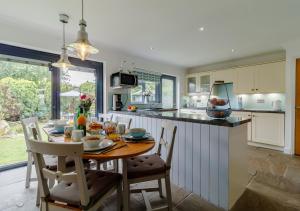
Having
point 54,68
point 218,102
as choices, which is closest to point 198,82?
point 218,102

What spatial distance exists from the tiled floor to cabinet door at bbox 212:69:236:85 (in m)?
2.68

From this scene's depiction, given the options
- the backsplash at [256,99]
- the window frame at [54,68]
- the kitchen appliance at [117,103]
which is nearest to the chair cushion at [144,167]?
the kitchen appliance at [117,103]

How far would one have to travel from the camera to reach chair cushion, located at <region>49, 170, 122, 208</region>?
111cm

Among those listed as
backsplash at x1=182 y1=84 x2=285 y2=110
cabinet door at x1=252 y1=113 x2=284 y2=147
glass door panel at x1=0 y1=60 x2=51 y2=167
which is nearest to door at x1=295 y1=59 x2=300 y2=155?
cabinet door at x1=252 y1=113 x2=284 y2=147

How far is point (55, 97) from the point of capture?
10.5 ft

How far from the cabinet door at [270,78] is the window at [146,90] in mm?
2686

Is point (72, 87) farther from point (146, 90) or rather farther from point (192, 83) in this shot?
point (192, 83)

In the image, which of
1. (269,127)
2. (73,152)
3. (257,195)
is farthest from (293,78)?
(73,152)

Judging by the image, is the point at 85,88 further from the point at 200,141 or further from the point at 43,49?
the point at 200,141

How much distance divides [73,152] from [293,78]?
4329 millimetres

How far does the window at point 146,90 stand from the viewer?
15.1 ft

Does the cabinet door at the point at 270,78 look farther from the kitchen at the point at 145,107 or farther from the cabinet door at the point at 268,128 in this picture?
the cabinet door at the point at 268,128

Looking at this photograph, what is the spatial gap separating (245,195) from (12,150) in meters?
3.72

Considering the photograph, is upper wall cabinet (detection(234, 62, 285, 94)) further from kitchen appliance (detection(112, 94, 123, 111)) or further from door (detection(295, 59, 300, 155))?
kitchen appliance (detection(112, 94, 123, 111))
